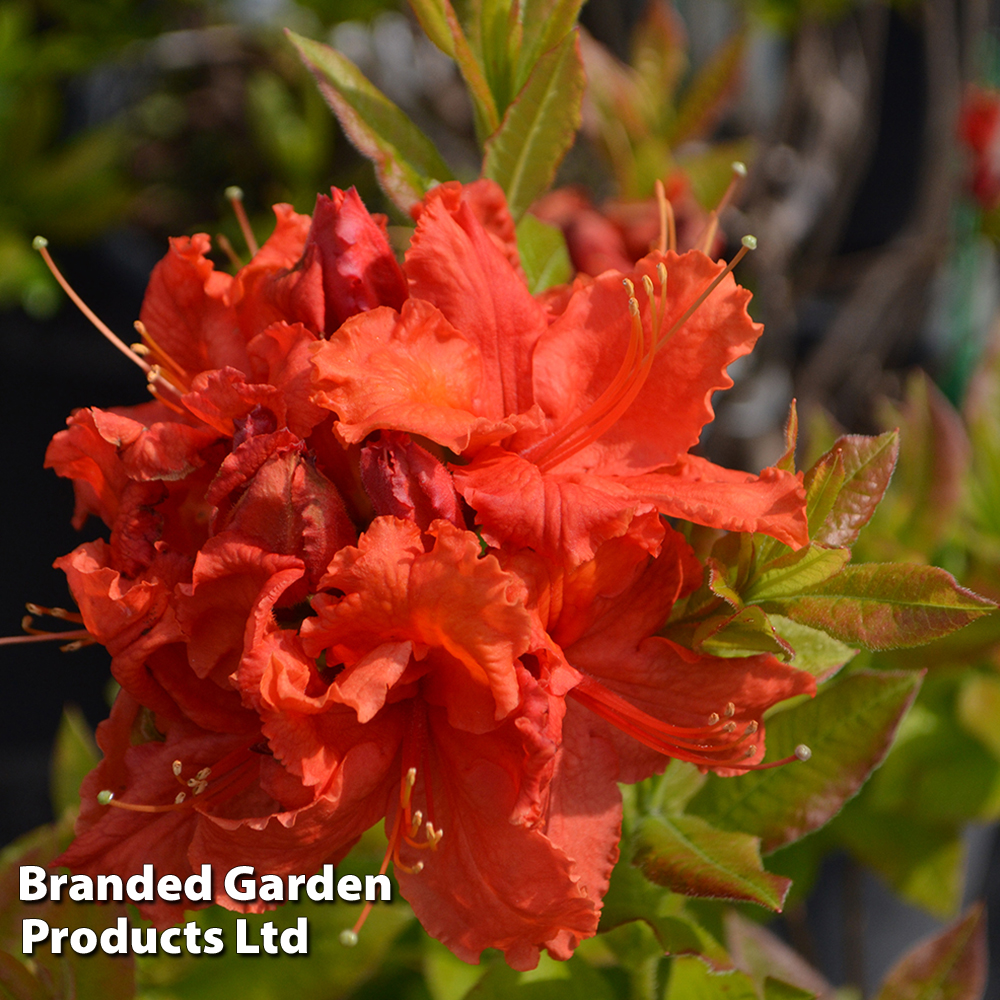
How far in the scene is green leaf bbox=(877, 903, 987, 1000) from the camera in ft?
2.69

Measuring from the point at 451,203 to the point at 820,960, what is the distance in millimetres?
1064

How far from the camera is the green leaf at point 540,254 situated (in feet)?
2.36

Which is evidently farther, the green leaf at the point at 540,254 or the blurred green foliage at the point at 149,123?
the blurred green foliage at the point at 149,123

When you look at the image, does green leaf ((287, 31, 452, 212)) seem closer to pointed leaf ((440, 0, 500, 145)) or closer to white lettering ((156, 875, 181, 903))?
pointed leaf ((440, 0, 500, 145))

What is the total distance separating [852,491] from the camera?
60 cm

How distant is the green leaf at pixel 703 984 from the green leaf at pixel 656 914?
32 mm

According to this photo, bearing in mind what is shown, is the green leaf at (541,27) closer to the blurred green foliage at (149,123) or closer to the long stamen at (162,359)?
the long stamen at (162,359)

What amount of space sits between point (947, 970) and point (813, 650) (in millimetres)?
369

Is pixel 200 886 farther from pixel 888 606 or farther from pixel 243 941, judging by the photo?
pixel 888 606

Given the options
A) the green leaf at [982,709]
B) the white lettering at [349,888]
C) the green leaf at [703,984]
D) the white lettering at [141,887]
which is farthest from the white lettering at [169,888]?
the green leaf at [982,709]

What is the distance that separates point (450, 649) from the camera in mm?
491

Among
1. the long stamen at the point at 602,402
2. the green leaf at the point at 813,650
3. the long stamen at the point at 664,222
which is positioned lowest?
the green leaf at the point at 813,650

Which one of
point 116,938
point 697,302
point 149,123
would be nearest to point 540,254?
point 697,302

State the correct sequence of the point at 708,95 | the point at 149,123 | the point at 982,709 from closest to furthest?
the point at 982,709
the point at 708,95
the point at 149,123
